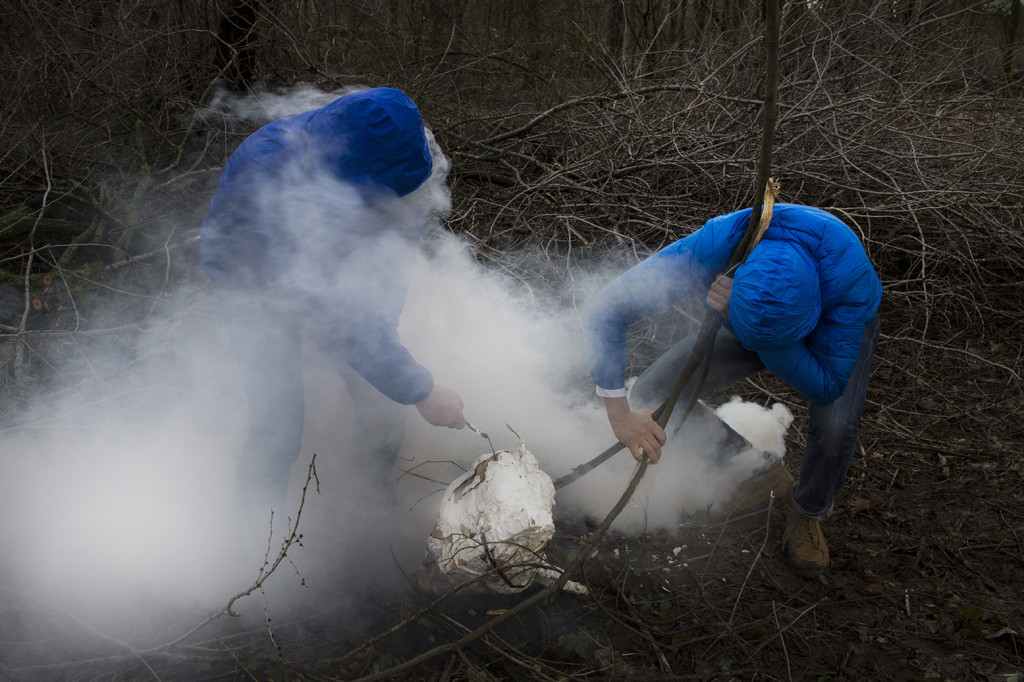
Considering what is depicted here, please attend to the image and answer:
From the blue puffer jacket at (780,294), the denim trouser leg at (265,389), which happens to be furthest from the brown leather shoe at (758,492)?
the denim trouser leg at (265,389)

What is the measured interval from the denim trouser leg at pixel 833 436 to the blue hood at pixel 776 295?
44 cm

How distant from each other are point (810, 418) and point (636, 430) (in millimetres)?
665

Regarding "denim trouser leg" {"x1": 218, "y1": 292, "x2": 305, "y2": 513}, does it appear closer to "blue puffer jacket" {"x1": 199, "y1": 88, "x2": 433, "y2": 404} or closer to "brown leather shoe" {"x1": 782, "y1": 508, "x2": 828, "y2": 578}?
"blue puffer jacket" {"x1": 199, "y1": 88, "x2": 433, "y2": 404}

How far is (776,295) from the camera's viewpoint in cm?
182

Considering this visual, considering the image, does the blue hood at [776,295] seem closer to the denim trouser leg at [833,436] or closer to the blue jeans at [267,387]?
the denim trouser leg at [833,436]

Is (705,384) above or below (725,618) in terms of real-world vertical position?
above

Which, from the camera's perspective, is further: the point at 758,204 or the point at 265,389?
the point at 265,389

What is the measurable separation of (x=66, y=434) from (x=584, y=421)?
2.27m

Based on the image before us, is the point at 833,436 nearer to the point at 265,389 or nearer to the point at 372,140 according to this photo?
the point at 372,140

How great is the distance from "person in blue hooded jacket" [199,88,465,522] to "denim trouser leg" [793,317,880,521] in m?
1.31

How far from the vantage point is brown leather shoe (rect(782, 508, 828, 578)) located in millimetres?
2355

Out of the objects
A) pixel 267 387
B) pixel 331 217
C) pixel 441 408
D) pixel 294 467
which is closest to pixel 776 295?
pixel 441 408

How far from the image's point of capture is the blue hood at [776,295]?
1.82 m

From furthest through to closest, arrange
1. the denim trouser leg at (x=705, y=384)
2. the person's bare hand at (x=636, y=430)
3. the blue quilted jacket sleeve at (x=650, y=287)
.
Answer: the denim trouser leg at (x=705, y=384) → the person's bare hand at (x=636, y=430) → the blue quilted jacket sleeve at (x=650, y=287)
